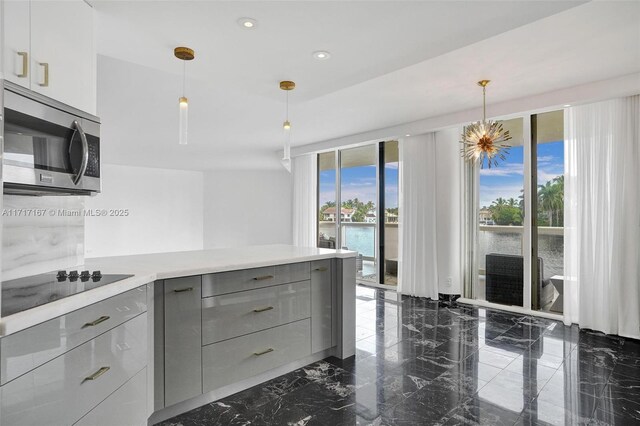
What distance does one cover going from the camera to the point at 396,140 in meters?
5.86

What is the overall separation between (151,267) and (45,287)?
599 millimetres

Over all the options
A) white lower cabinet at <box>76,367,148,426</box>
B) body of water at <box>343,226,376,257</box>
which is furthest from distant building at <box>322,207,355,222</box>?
white lower cabinet at <box>76,367,148,426</box>

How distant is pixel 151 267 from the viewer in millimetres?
2084

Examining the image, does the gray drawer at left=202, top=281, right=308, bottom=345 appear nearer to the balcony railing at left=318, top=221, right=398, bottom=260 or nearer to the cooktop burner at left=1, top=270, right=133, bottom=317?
the cooktop burner at left=1, top=270, right=133, bottom=317

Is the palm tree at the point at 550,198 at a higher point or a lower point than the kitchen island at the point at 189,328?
higher

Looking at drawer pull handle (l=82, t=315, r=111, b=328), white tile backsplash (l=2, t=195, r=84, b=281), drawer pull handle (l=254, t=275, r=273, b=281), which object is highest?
white tile backsplash (l=2, t=195, r=84, b=281)

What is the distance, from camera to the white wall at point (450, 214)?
16.3 feet

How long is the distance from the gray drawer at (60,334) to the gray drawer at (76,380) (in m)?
0.03

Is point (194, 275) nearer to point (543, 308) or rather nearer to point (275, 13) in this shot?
point (275, 13)

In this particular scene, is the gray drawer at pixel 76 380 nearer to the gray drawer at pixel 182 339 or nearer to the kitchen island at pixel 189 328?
the kitchen island at pixel 189 328

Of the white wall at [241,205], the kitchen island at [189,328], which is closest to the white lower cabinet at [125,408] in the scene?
the kitchen island at [189,328]

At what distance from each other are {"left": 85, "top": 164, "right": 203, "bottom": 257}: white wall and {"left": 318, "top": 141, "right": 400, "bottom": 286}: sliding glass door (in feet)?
12.4

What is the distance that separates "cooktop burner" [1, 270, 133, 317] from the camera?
1272 mm

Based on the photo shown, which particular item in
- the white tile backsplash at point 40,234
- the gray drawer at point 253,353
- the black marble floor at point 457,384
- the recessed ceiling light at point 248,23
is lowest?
the black marble floor at point 457,384
